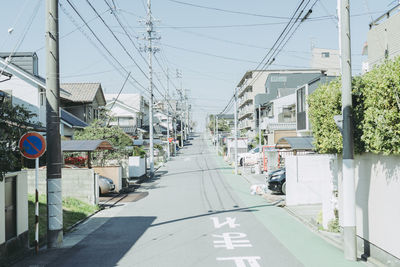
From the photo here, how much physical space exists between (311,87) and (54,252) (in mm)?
19296

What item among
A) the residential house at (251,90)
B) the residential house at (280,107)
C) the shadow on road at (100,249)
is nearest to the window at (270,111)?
the residential house at (280,107)

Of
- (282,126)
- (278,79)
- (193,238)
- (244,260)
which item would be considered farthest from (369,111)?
(278,79)

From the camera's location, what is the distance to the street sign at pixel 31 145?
8.10 metres

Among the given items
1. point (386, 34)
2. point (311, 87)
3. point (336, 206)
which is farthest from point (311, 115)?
point (311, 87)

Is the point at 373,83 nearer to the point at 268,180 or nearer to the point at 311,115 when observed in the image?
the point at 311,115

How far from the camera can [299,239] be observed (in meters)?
9.92

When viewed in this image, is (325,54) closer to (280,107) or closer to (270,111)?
(270,111)

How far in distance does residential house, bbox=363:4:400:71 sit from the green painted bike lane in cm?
689

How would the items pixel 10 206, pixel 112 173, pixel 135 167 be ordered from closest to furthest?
pixel 10 206 → pixel 112 173 → pixel 135 167

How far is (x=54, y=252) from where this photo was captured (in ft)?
29.6

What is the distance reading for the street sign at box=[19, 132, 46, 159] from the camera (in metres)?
8.10

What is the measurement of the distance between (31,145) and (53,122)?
1426 mm

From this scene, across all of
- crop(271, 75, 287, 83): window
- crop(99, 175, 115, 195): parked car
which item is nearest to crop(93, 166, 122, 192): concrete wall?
crop(99, 175, 115, 195): parked car

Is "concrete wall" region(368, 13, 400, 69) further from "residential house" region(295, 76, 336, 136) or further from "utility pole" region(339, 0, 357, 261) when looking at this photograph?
"utility pole" region(339, 0, 357, 261)
